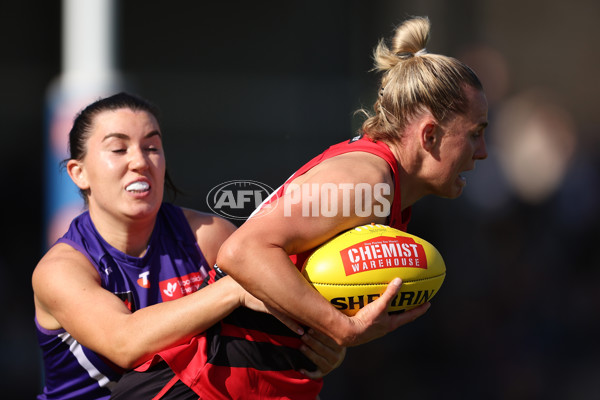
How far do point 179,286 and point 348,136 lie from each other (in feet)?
10.4

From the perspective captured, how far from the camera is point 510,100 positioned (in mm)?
6273

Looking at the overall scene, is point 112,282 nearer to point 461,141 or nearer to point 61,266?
point 61,266

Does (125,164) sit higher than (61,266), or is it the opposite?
(125,164)

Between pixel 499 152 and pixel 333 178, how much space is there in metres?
3.81

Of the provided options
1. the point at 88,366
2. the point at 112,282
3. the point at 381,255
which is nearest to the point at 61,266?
the point at 112,282

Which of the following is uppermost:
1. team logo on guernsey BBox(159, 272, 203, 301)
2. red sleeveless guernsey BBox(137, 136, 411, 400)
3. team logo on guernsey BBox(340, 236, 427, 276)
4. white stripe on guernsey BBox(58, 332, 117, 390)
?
team logo on guernsey BBox(340, 236, 427, 276)

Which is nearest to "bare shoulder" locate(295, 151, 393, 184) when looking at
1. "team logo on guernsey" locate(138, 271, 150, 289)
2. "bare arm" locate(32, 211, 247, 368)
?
"bare arm" locate(32, 211, 247, 368)

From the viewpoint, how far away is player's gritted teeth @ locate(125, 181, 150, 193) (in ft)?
9.75

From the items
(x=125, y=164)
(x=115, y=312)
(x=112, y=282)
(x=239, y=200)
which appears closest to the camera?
(x=115, y=312)

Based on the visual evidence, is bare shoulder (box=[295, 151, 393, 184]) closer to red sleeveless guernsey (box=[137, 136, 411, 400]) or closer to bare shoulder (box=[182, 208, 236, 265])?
red sleeveless guernsey (box=[137, 136, 411, 400])

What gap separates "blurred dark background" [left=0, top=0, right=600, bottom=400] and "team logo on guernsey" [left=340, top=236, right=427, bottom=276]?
273 centimetres

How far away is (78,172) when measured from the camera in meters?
3.14

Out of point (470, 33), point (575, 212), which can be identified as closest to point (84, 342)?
point (575, 212)

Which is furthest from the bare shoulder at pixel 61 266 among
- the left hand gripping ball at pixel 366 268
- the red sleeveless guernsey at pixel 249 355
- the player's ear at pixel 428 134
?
the player's ear at pixel 428 134
